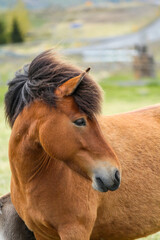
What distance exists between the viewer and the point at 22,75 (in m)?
3.37

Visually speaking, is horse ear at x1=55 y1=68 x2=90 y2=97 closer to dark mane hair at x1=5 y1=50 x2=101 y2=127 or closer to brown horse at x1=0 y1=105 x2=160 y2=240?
dark mane hair at x1=5 y1=50 x2=101 y2=127

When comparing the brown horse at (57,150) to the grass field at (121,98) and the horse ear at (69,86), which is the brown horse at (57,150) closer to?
the horse ear at (69,86)

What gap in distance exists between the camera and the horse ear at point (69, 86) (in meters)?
2.95

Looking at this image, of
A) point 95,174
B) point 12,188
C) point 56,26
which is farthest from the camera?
point 56,26

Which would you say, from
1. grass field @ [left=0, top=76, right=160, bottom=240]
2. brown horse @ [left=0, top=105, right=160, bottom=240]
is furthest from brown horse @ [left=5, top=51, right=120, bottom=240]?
grass field @ [left=0, top=76, right=160, bottom=240]

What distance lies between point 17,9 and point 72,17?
18934 millimetres

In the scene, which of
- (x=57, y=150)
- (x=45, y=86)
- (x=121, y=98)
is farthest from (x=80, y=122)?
(x=121, y=98)

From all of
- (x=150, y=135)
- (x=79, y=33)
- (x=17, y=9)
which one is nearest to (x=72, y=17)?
(x=79, y=33)

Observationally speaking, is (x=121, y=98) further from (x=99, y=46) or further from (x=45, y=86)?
(x=99, y=46)

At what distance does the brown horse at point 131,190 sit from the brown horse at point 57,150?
0.72 feet

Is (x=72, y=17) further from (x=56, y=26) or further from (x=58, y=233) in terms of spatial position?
(x=58, y=233)

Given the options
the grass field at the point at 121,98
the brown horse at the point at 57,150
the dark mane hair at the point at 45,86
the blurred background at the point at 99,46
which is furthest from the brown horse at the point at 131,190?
the grass field at the point at 121,98

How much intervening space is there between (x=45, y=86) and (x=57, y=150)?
0.51m

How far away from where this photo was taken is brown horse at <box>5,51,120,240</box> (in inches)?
118
